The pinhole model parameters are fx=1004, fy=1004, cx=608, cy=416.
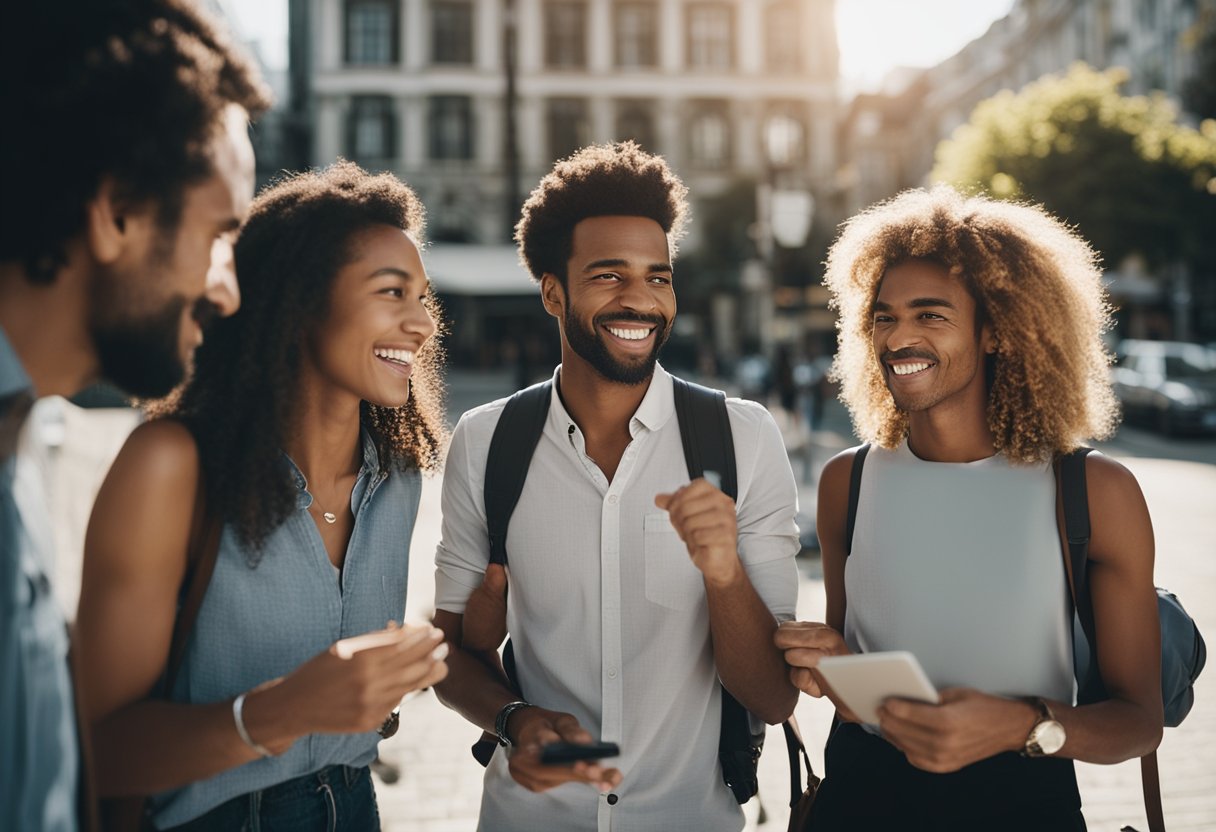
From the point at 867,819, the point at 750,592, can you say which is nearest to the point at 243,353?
the point at 750,592

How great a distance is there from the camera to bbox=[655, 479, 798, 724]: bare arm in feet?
6.86

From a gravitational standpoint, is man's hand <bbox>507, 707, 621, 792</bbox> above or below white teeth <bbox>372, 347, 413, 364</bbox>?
below

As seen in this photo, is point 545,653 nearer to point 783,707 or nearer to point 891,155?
point 783,707

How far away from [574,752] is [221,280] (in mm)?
1100

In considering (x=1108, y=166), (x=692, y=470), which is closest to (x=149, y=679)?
(x=692, y=470)

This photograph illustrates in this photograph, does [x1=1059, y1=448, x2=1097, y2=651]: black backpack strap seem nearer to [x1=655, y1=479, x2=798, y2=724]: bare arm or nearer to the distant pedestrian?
[x1=655, y1=479, x2=798, y2=724]: bare arm

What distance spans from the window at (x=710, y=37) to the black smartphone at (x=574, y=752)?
40.5m

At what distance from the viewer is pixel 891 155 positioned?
57250 mm

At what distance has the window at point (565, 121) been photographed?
1537 inches

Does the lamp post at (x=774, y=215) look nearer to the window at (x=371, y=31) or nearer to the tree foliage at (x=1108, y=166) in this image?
the tree foliage at (x=1108, y=166)

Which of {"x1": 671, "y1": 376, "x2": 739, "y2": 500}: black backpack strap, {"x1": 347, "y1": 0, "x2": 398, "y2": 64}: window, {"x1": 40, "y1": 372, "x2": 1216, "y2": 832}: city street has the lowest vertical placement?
{"x1": 40, "y1": 372, "x2": 1216, "y2": 832}: city street

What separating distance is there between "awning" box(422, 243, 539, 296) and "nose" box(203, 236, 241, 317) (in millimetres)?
30272

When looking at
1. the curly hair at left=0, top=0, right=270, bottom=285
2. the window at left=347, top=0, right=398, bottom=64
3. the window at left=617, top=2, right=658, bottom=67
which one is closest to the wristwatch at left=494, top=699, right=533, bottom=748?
the curly hair at left=0, top=0, right=270, bottom=285

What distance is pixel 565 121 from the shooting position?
129 ft
